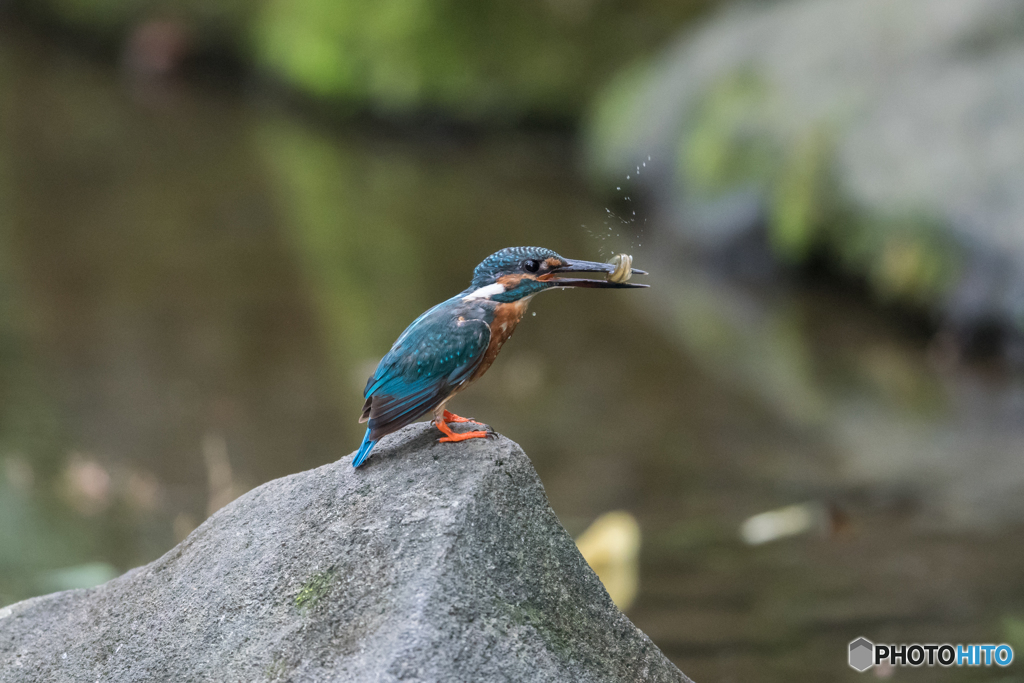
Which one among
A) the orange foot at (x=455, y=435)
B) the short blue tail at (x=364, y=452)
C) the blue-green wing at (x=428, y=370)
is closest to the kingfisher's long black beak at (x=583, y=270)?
the blue-green wing at (x=428, y=370)

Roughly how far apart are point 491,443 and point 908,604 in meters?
2.53

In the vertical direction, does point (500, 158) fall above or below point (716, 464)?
above

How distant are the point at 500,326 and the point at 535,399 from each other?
4298 millimetres

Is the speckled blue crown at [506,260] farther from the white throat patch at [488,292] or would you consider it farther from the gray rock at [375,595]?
the gray rock at [375,595]

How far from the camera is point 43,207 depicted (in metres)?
10.6

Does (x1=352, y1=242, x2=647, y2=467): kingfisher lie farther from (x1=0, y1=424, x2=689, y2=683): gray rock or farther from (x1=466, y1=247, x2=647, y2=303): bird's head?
(x1=0, y1=424, x2=689, y2=683): gray rock

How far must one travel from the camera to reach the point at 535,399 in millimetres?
6918

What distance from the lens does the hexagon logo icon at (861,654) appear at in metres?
3.67

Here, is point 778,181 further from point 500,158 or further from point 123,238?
point 123,238

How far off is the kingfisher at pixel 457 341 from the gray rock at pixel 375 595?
0.11 meters

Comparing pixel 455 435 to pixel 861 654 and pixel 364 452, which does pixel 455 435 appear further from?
pixel 861 654

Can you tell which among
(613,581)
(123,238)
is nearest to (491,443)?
(613,581)

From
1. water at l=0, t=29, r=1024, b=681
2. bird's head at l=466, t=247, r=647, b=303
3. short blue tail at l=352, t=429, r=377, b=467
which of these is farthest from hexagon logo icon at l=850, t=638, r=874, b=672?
short blue tail at l=352, t=429, r=377, b=467

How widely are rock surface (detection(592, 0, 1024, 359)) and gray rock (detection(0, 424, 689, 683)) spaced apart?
227 inches
